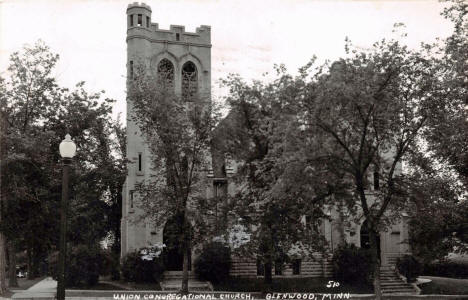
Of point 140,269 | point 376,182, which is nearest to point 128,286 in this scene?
point 140,269

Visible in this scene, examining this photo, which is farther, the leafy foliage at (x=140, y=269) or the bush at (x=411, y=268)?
the bush at (x=411, y=268)

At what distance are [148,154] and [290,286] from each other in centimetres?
1279

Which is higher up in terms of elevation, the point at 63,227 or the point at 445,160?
Answer: the point at 445,160

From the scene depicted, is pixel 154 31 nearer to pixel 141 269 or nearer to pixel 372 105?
pixel 141 269

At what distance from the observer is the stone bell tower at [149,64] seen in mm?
35438

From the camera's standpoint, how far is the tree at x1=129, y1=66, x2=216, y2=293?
27.4 metres

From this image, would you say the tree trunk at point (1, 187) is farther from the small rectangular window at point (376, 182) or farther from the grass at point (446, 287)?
the grass at point (446, 287)

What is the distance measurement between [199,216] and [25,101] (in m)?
10.6

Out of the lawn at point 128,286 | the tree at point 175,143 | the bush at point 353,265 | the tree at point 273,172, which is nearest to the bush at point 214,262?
the lawn at point 128,286

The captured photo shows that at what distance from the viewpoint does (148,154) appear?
121ft

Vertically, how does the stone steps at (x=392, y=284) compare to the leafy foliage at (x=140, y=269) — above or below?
below

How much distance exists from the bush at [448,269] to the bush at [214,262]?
1338cm

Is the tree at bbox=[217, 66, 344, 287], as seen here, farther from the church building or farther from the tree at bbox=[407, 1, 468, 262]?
the church building

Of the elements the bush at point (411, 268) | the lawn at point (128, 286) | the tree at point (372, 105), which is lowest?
the lawn at point (128, 286)
